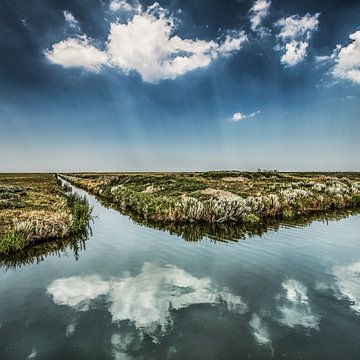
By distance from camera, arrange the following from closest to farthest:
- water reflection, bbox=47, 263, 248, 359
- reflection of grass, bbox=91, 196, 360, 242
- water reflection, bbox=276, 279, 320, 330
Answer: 1. water reflection, bbox=47, 263, 248, 359
2. water reflection, bbox=276, 279, 320, 330
3. reflection of grass, bbox=91, 196, 360, 242

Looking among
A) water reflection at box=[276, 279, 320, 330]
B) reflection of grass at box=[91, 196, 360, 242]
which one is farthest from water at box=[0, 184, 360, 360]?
reflection of grass at box=[91, 196, 360, 242]

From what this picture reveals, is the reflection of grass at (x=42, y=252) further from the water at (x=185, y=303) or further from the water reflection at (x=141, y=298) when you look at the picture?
the water reflection at (x=141, y=298)

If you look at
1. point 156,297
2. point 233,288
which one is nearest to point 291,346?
point 233,288

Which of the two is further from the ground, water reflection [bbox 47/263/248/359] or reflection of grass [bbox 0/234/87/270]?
reflection of grass [bbox 0/234/87/270]

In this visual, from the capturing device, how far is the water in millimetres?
7977

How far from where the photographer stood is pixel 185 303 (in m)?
10.4

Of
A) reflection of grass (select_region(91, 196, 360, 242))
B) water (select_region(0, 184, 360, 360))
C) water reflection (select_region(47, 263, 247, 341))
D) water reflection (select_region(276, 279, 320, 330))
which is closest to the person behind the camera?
water (select_region(0, 184, 360, 360))

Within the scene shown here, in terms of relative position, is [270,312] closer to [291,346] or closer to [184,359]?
[291,346]

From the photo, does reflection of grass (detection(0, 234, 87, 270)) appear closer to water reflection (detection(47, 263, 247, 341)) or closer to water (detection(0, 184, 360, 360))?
water (detection(0, 184, 360, 360))

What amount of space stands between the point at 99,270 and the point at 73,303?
3.39 metres

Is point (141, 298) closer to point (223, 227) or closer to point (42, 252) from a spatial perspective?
point (42, 252)

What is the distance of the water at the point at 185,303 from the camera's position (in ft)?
26.2

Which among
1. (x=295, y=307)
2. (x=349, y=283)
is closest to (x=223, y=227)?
(x=349, y=283)

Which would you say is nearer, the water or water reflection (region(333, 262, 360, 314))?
the water
